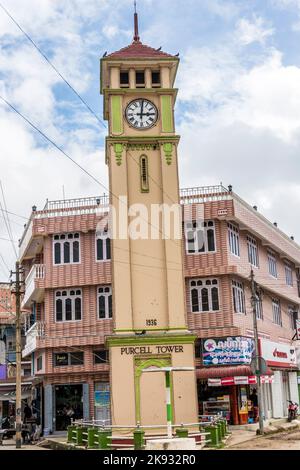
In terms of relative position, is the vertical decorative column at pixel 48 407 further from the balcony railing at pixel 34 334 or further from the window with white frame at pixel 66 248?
the window with white frame at pixel 66 248

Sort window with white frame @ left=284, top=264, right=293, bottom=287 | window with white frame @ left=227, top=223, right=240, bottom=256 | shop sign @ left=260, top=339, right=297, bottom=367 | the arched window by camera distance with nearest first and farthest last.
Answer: the arched window, window with white frame @ left=227, top=223, right=240, bottom=256, shop sign @ left=260, top=339, right=297, bottom=367, window with white frame @ left=284, top=264, right=293, bottom=287

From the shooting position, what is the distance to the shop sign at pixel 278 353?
4182cm

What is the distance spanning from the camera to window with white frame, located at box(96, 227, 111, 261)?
1667 inches

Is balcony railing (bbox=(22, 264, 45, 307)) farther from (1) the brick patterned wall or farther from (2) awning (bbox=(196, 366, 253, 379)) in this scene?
(2) awning (bbox=(196, 366, 253, 379))

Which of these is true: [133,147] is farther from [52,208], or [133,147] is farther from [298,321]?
[298,321]

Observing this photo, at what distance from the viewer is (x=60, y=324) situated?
41812 millimetres

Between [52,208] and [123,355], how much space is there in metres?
14.2

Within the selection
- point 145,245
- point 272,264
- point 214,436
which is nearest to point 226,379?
point 145,245

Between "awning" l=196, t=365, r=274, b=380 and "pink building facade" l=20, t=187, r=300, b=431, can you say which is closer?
"awning" l=196, t=365, r=274, b=380

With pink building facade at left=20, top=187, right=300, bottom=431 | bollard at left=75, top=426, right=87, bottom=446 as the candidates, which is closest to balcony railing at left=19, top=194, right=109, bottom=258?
pink building facade at left=20, top=187, right=300, bottom=431

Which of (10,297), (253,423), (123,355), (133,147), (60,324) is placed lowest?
(253,423)

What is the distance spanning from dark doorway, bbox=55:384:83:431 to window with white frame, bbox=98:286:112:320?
4264 mm

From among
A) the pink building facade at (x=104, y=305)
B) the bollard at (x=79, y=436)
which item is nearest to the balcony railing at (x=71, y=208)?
the pink building facade at (x=104, y=305)
